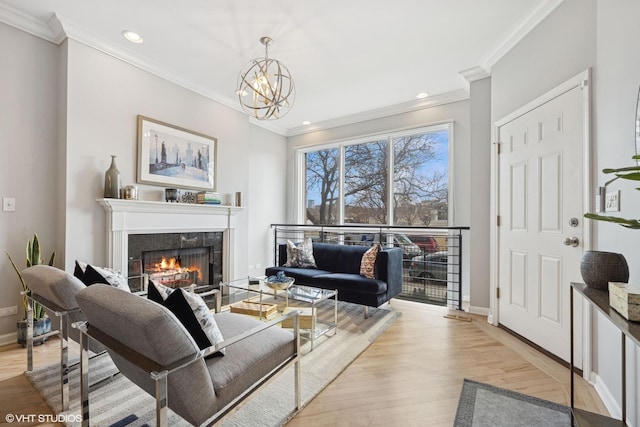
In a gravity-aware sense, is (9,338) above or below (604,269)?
below

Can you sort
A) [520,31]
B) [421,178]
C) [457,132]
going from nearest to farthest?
[520,31], [457,132], [421,178]

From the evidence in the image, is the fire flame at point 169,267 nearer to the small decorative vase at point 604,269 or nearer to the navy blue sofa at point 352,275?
the navy blue sofa at point 352,275

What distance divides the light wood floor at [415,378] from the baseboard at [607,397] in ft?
0.12

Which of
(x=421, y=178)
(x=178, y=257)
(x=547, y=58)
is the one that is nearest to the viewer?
(x=547, y=58)

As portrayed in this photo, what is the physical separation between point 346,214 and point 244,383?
3.89m

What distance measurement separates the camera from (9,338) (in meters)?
2.49

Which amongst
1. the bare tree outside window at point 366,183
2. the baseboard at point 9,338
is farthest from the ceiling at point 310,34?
the baseboard at point 9,338

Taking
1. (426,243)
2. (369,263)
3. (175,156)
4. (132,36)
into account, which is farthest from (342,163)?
(132,36)

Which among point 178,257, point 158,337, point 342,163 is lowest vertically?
point 178,257

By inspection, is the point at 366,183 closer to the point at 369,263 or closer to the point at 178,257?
the point at 369,263

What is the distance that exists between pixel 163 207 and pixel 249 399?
2.67 meters

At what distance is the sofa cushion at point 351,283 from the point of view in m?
3.11

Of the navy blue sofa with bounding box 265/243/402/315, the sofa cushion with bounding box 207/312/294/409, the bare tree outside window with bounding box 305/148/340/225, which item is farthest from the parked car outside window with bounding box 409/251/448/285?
the sofa cushion with bounding box 207/312/294/409

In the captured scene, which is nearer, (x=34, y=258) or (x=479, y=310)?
(x=34, y=258)
